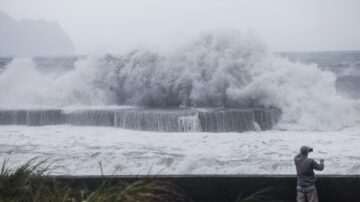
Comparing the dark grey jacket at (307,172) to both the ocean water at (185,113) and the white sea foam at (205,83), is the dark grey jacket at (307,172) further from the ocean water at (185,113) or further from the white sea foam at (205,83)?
the white sea foam at (205,83)

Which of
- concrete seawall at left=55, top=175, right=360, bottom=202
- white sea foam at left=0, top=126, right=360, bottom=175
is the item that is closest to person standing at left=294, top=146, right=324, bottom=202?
concrete seawall at left=55, top=175, right=360, bottom=202

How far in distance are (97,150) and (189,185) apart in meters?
5.98

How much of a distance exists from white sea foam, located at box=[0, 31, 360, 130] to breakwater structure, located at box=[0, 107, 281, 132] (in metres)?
1.66

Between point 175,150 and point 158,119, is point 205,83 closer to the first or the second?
point 158,119

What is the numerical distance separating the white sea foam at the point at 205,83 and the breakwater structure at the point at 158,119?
166cm

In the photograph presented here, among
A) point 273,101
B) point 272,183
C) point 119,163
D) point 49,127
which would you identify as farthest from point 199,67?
point 272,183

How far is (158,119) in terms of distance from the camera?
14.6 meters

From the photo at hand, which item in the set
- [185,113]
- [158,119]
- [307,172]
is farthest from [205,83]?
[307,172]

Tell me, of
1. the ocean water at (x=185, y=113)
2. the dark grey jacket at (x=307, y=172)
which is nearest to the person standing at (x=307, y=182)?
the dark grey jacket at (x=307, y=172)

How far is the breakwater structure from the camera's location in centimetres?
1431

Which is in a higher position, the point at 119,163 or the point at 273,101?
the point at 273,101

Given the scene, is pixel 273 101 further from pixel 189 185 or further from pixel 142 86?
pixel 189 185

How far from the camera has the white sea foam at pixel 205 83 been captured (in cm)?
1720

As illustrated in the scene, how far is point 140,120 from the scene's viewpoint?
1497 centimetres
